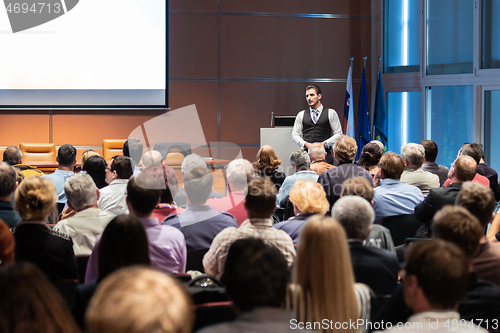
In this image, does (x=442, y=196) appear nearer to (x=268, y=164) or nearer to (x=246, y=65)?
(x=268, y=164)

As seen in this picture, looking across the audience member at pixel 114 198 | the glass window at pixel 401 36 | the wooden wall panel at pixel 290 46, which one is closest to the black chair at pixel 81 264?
the audience member at pixel 114 198

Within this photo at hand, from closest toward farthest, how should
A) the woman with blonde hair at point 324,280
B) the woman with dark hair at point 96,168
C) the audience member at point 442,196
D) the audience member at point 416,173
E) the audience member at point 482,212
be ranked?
the woman with blonde hair at point 324,280 < the audience member at point 482,212 < the audience member at point 442,196 < the audience member at point 416,173 < the woman with dark hair at point 96,168

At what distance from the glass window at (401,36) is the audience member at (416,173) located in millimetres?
3750

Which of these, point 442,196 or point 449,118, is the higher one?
point 449,118

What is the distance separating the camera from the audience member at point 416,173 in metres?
3.64

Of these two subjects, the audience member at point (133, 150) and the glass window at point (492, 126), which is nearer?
the audience member at point (133, 150)

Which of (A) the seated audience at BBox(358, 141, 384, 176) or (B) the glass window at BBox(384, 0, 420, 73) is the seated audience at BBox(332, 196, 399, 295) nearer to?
(A) the seated audience at BBox(358, 141, 384, 176)

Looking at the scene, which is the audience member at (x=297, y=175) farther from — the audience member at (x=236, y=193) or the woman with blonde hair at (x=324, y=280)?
the woman with blonde hair at (x=324, y=280)

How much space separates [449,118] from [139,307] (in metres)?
6.41

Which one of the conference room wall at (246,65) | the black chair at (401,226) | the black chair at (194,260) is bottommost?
the black chair at (194,260)

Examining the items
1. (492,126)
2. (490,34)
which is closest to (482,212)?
(492,126)

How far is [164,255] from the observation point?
230 centimetres

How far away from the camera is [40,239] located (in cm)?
213

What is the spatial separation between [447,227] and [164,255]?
129cm
